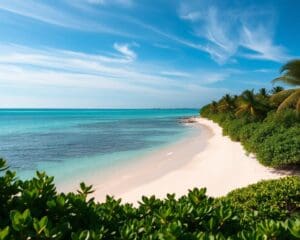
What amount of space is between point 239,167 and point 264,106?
1371 centimetres

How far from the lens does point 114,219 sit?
2748 mm

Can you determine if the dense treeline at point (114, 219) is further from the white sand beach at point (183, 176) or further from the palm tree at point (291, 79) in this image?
the palm tree at point (291, 79)

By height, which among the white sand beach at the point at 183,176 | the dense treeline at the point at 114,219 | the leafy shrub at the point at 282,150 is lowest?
the white sand beach at the point at 183,176

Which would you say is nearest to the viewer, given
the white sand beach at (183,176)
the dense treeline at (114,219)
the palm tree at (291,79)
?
the dense treeline at (114,219)

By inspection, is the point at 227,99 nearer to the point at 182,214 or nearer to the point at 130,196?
the point at 130,196

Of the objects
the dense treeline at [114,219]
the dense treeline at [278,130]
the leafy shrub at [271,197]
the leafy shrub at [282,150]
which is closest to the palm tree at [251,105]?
the dense treeline at [278,130]

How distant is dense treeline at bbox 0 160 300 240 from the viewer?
2.16 meters

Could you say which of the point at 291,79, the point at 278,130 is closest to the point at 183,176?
the point at 278,130

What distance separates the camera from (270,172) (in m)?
11.2

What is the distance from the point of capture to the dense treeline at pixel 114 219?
2.16 metres

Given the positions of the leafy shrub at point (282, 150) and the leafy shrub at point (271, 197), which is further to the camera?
the leafy shrub at point (282, 150)

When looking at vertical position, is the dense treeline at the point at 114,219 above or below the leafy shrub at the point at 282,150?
above

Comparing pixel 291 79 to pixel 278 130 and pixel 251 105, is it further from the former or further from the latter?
pixel 251 105

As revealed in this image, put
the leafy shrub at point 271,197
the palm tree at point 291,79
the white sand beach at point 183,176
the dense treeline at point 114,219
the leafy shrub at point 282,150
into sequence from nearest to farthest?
1. the dense treeline at point 114,219
2. the leafy shrub at point 271,197
3. the white sand beach at point 183,176
4. the leafy shrub at point 282,150
5. the palm tree at point 291,79
